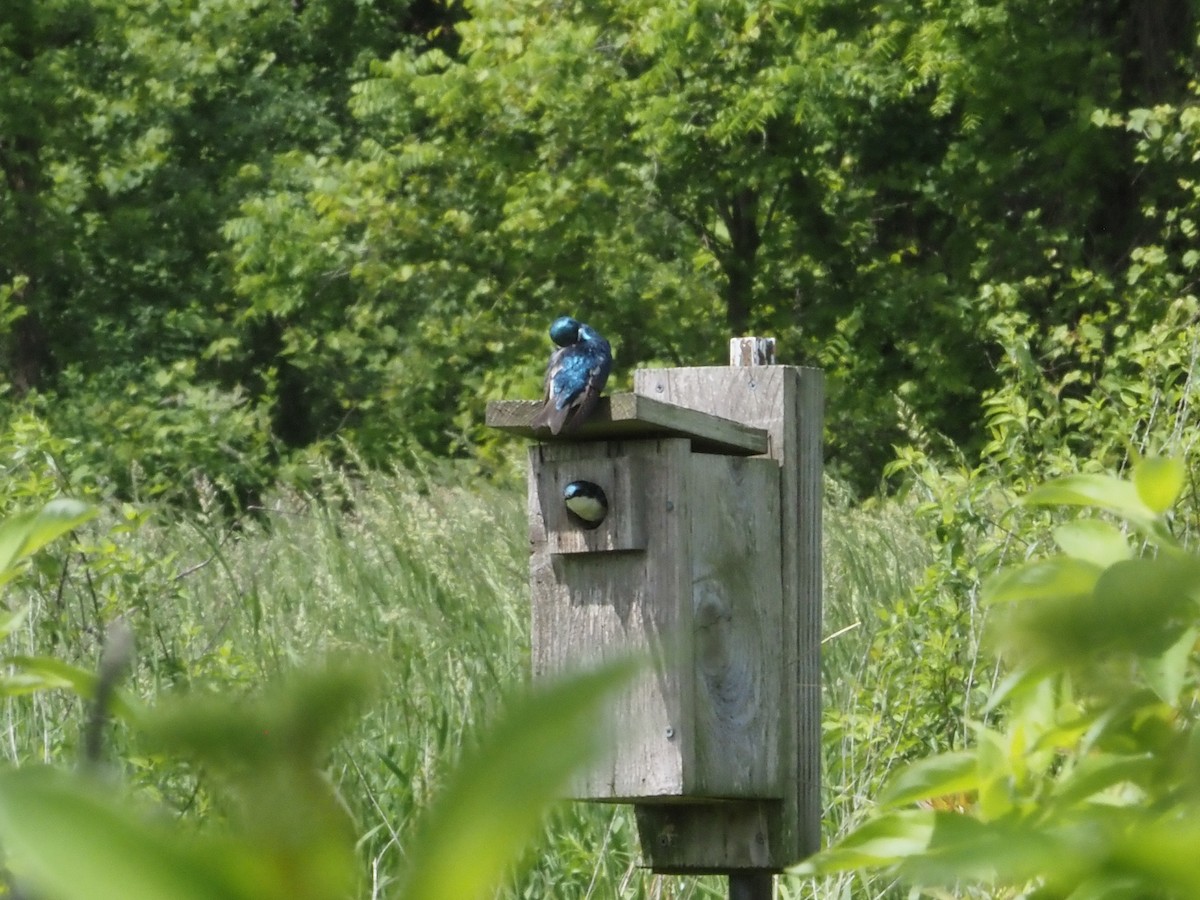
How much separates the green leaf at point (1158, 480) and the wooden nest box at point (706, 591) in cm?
166

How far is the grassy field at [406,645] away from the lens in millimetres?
3031

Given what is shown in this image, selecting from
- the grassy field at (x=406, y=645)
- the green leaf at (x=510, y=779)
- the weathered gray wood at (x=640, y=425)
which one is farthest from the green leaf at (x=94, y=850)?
the weathered gray wood at (x=640, y=425)

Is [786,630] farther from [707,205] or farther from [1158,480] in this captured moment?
[707,205]

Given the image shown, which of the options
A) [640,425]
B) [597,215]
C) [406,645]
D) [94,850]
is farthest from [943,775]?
[597,215]

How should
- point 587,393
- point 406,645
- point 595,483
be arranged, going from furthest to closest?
point 406,645, point 595,483, point 587,393

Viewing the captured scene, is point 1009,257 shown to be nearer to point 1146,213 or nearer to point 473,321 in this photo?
point 1146,213

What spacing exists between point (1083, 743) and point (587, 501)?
6.04 ft

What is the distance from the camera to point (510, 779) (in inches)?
11.7

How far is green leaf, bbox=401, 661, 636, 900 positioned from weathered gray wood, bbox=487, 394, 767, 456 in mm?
2120

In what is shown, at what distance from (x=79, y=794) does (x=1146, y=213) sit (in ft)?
38.0

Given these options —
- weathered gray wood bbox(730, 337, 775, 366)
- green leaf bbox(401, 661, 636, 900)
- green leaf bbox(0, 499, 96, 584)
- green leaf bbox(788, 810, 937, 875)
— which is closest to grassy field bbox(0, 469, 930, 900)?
weathered gray wood bbox(730, 337, 775, 366)

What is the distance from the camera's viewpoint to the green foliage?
41cm

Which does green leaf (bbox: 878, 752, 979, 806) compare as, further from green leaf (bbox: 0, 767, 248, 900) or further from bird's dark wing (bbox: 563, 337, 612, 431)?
bird's dark wing (bbox: 563, 337, 612, 431)

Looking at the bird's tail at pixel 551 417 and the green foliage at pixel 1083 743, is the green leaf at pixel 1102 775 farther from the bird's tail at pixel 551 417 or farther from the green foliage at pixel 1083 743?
the bird's tail at pixel 551 417
